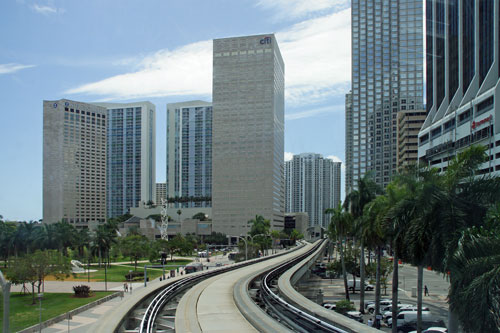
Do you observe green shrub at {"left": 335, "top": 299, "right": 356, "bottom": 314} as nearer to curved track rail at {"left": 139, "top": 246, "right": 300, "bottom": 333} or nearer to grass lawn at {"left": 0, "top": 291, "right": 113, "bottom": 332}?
curved track rail at {"left": 139, "top": 246, "right": 300, "bottom": 333}

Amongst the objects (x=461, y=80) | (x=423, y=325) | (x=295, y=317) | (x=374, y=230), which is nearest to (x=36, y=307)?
(x=295, y=317)

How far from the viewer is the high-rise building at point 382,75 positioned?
18525 cm

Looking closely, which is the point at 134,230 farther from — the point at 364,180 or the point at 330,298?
the point at 364,180

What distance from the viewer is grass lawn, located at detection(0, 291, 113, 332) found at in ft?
139

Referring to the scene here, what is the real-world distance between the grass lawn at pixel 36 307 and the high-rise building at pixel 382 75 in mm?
143821

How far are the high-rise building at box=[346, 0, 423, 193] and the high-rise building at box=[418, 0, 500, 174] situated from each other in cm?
6446

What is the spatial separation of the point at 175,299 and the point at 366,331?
25536 mm

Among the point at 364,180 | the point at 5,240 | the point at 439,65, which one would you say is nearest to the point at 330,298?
the point at 364,180

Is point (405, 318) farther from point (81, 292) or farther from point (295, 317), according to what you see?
point (81, 292)

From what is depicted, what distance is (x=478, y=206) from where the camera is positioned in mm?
19922

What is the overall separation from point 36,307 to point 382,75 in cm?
16922

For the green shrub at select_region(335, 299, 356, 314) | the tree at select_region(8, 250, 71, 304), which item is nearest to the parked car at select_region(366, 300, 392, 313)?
the green shrub at select_region(335, 299, 356, 314)

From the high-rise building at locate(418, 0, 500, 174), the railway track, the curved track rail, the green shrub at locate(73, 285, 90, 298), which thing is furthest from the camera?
the high-rise building at locate(418, 0, 500, 174)

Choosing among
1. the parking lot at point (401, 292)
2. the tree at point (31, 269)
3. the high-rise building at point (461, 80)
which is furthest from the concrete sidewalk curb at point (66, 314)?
the high-rise building at point (461, 80)
